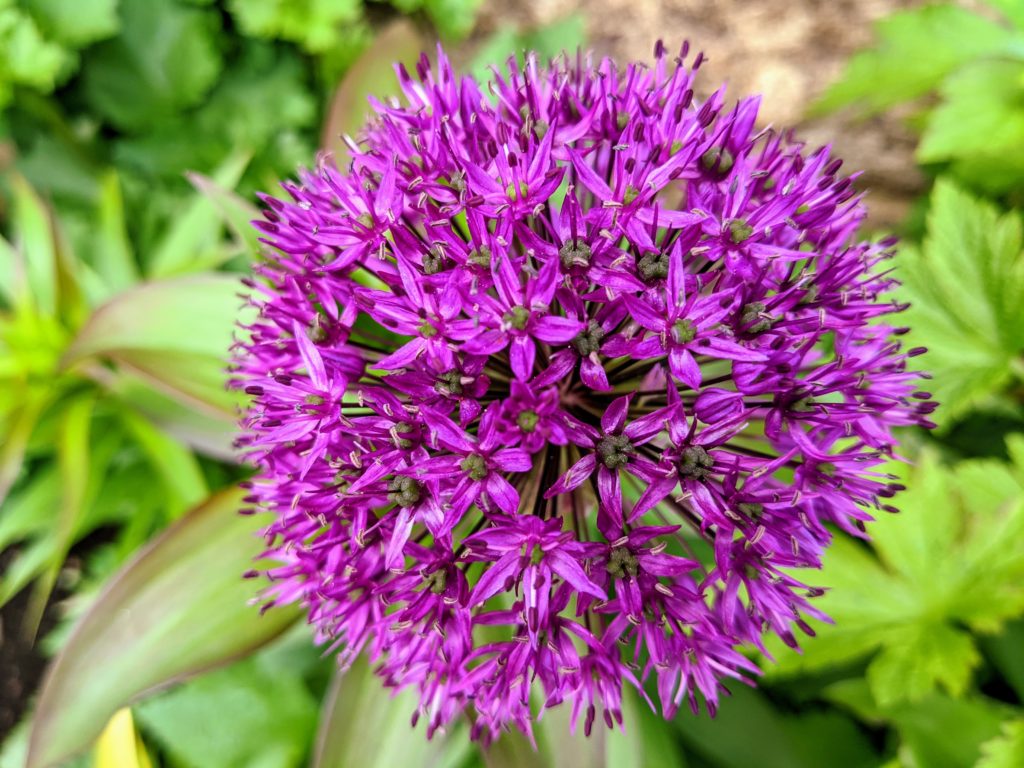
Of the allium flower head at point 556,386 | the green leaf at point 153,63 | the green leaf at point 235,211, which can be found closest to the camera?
the allium flower head at point 556,386

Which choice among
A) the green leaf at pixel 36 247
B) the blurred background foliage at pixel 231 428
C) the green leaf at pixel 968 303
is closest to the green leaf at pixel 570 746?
the blurred background foliage at pixel 231 428

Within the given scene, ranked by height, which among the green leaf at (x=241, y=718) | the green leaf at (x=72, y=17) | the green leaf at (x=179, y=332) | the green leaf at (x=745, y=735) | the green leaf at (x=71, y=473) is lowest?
the green leaf at (x=241, y=718)


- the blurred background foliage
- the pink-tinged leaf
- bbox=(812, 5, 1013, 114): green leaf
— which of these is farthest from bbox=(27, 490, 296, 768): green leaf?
bbox=(812, 5, 1013, 114): green leaf

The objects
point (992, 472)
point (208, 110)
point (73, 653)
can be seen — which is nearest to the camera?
point (73, 653)

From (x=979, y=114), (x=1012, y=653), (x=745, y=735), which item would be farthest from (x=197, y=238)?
(x=1012, y=653)

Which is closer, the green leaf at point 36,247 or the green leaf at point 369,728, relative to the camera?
the green leaf at point 369,728

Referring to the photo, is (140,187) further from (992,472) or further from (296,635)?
(992,472)

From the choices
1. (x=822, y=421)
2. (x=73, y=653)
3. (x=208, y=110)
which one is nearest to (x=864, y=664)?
(x=822, y=421)

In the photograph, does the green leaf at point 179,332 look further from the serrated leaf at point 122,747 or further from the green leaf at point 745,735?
the green leaf at point 745,735

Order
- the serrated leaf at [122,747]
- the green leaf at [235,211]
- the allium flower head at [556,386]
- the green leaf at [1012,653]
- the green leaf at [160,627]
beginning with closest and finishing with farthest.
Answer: the allium flower head at [556,386] → the green leaf at [160,627] → the green leaf at [235,211] → the serrated leaf at [122,747] → the green leaf at [1012,653]

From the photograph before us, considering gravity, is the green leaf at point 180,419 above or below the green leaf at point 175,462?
above
